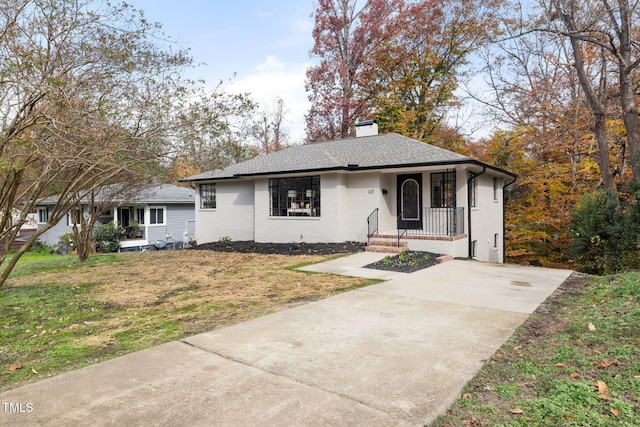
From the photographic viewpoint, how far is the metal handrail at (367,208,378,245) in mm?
12672

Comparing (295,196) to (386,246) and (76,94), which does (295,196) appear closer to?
(386,246)

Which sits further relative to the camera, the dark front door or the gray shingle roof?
the dark front door

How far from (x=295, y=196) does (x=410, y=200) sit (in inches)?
171

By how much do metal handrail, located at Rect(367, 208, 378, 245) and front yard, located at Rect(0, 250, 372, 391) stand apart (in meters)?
2.82

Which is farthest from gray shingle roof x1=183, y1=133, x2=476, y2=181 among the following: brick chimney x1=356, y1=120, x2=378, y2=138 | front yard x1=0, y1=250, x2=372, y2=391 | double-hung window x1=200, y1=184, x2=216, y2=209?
front yard x1=0, y1=250, x2=372, y2=391

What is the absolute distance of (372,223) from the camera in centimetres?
1286

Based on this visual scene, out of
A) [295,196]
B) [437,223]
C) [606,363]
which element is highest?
[295,196]

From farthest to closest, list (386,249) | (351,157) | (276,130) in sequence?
(276,130), (351,157), (386,249)

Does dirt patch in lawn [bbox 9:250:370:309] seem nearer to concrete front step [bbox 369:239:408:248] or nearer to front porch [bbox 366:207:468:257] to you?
concrete front step [bbox 369:239:408:248]

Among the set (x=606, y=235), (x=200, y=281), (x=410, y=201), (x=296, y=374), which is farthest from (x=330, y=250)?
(x=296, y=374)

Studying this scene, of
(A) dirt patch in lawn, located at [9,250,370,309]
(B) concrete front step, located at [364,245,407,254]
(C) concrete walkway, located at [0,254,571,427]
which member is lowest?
(A) dirt patch in lawn, located at [9,250,370,309]

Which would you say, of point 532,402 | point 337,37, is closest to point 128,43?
point 532,402

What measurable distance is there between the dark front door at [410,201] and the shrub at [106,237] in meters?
16.6

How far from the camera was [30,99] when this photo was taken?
211 inches
